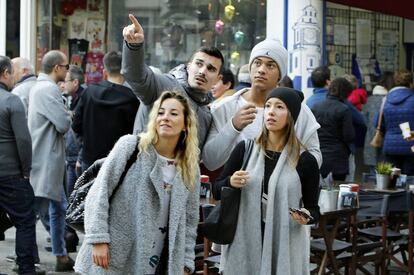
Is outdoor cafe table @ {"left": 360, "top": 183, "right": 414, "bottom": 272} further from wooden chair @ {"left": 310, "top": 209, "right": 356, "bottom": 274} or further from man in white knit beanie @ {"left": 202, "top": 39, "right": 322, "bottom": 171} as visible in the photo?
man in white knit beanie @ {"left": 202, "top": 39, "right": 322, "bottom": 171}

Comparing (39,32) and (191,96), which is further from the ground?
(39,32)

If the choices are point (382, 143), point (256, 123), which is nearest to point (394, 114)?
point (382, 143)

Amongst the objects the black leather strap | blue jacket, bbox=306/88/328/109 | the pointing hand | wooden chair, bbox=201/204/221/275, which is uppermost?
the pointing hand

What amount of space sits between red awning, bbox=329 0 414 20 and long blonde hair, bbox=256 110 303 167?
22.5 ft

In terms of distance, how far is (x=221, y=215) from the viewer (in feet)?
18.0

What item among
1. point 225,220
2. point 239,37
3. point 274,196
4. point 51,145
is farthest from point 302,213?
point 239,37

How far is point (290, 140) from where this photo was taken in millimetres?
5590

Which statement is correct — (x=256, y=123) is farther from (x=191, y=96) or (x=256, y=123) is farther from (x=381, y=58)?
(x=381, y=58)

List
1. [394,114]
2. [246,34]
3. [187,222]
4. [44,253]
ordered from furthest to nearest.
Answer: [246,34]
[394,114]
[44,253]
[187,222]

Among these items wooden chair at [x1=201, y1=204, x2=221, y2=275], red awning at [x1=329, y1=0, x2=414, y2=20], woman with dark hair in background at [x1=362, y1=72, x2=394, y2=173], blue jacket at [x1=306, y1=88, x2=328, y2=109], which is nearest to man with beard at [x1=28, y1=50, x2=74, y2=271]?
wooden chair at [x1=201, y1=204, x2=221, y2=275]

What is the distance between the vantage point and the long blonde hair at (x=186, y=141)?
523 centimetres

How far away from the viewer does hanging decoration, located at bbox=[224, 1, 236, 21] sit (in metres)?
14.5

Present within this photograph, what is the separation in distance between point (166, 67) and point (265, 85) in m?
9.43

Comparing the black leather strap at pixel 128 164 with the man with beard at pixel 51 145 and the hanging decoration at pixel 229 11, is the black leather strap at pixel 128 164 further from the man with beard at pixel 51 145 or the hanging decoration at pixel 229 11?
the hanging decoration at pixel 229 11
